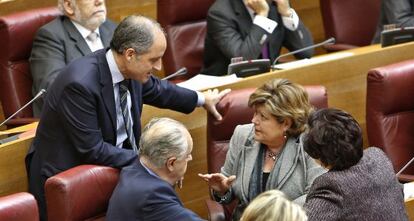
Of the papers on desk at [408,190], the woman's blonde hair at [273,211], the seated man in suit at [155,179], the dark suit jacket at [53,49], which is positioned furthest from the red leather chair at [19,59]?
the woman's blonde hair at [273,211]

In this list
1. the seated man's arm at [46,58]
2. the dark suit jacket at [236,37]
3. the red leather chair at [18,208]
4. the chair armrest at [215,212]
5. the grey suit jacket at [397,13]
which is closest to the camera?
the red leather chair at [18,208]

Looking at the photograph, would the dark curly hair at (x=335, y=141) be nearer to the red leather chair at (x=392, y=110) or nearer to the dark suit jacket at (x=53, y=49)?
the red leather chair at (x=392, y=110)

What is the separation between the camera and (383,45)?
2.87 metres

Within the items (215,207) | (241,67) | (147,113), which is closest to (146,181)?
(215,207)

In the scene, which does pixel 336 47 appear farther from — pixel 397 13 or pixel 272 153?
pixel 272 153

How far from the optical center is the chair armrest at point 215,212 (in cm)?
217

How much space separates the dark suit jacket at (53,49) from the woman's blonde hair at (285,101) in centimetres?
78

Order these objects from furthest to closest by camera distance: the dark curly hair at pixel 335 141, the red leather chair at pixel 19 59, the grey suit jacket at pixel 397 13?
the grey suit jacket at pixel 397 13, the red leather chair at pixel 19 59, the dark curly hair at pixel 335 141

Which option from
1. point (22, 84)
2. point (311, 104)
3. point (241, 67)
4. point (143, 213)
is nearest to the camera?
point (143, 213)

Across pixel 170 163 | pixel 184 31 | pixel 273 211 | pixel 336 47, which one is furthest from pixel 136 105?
pixel 336 47

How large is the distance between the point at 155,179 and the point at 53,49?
1005mm

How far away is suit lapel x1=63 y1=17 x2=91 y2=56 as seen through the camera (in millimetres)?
2707

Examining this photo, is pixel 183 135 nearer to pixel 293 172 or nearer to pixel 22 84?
pixel 293 172

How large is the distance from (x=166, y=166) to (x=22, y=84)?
115cm
